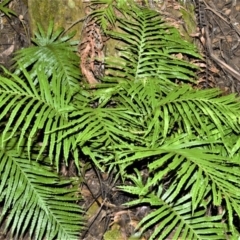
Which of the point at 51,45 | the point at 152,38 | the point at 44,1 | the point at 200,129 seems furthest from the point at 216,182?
the point at 44,1

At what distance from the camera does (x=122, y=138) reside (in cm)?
327

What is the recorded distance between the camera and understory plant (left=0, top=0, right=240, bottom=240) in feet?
9.98

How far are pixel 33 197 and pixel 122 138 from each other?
0.68m

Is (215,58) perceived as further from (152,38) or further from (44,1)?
(44,1)

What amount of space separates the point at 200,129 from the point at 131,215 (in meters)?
0.84

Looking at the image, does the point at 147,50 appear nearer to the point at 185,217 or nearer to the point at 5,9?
the point at 185,217

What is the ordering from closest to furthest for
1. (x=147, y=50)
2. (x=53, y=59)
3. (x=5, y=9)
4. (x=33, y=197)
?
(x=33, y=197) < (x=53, y=59) < (x=147, y=50) < (x=5, y=9)

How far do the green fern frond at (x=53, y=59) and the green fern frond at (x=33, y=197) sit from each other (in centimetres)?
59

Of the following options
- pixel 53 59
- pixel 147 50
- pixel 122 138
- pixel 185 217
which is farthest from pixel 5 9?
pixel 185 217

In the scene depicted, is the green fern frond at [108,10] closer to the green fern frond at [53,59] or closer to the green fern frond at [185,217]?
the green fern frond at [53,59]

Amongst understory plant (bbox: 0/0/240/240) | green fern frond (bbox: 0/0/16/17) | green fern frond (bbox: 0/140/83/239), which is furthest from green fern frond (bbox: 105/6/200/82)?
green fern frond (bbox: 0/0/16/17)

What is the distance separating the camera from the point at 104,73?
381 cm

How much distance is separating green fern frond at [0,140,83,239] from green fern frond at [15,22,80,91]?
0.59 meters

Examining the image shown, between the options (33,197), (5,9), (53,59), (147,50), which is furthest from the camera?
(5,9)
